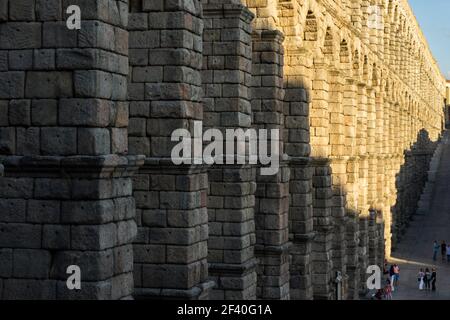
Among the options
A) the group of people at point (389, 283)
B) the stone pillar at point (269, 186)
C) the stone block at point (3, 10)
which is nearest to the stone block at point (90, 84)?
the stone block at point (3, 10)

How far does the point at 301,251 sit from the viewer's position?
24125 millimetres

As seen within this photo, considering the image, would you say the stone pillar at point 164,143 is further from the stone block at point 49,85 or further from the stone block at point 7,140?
the stone block at point 7,140

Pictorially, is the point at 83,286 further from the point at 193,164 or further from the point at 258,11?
the point at 258,11

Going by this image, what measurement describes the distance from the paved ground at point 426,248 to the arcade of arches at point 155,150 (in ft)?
39.2

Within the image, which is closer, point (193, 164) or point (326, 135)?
point (193, 164)

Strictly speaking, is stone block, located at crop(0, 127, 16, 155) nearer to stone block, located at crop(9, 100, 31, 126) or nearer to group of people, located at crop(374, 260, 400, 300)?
stone block, located at crop(9, 100, 31, 126)

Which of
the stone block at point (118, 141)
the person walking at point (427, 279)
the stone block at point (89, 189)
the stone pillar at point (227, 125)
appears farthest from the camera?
the person walking at point (427, 279)

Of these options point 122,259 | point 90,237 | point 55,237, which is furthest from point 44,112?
point 122,259

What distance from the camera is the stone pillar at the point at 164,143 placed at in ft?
48.5

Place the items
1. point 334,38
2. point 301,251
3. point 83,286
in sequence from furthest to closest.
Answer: point 334,38, point 301,251, point 83,286

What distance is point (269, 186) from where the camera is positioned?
21.4 metres

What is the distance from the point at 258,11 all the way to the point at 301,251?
23.6 feet

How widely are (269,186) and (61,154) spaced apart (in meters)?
10.2
